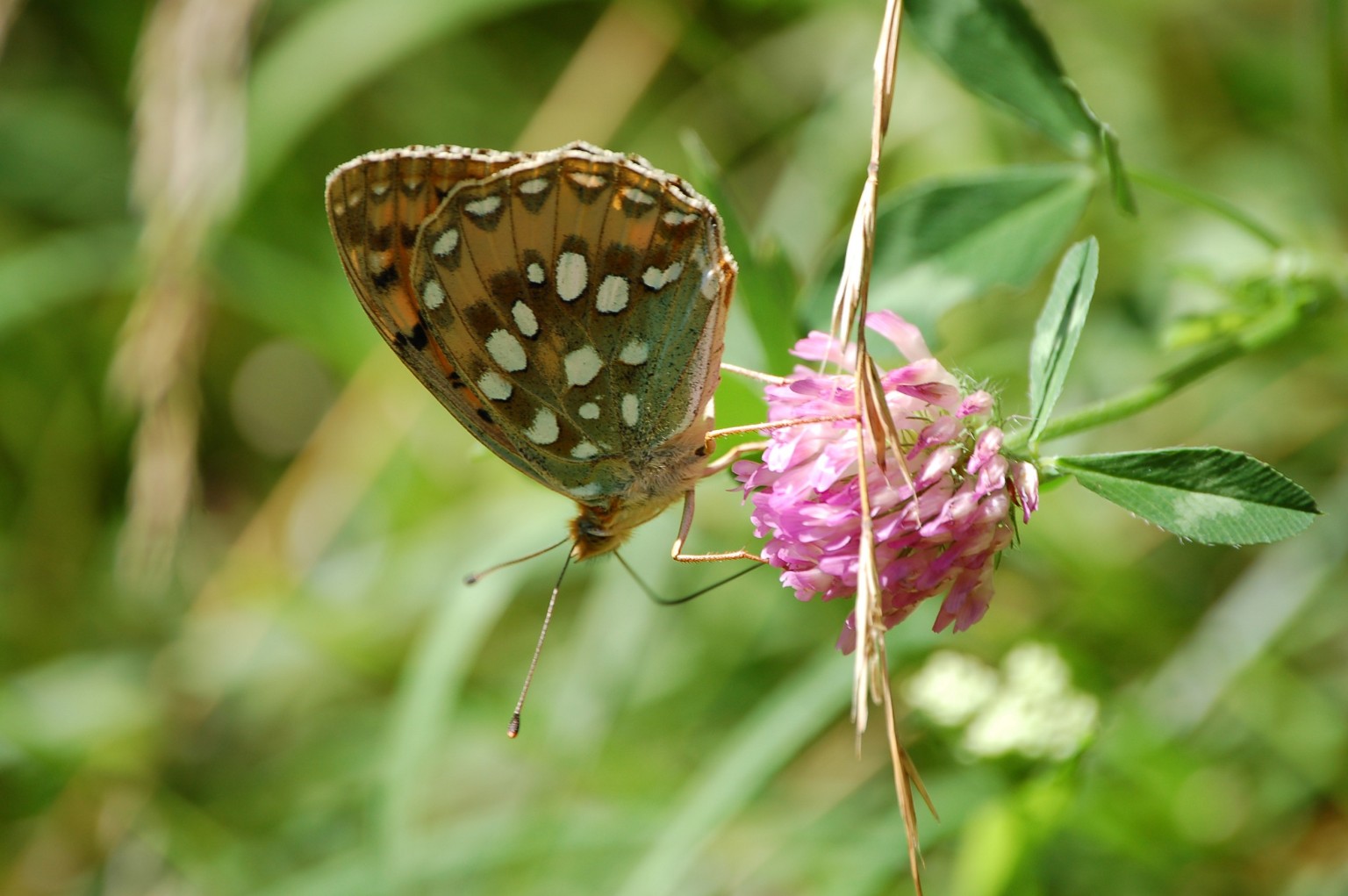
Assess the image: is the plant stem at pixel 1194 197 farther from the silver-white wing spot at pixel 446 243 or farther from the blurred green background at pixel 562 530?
the silver-white wing spot at pixel 446 243

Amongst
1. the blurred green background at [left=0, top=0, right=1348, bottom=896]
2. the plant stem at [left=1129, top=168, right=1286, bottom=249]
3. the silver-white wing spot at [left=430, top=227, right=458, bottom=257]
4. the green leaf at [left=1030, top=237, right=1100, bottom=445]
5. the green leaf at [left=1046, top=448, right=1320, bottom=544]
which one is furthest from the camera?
the blurred green background at [left=0, top=0, right=1348, bottom=896]

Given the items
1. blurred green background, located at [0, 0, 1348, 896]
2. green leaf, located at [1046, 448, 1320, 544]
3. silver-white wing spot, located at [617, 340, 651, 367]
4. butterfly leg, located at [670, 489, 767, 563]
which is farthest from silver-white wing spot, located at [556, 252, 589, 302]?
green leaf, located at [1046, 448, 1320, 544]

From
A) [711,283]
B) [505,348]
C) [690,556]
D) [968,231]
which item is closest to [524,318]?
[505,348]

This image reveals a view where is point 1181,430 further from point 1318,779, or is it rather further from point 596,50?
point 596,50

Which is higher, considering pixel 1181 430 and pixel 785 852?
pixel 1181 430

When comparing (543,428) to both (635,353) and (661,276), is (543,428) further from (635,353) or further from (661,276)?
(661,276)

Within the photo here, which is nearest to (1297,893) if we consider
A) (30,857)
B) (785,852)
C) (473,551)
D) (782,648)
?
(785,852)

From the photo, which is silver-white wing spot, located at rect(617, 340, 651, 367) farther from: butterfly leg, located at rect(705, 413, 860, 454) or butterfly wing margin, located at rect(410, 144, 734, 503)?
butterfly leg, located at rect(705, 413, 860, 454)
